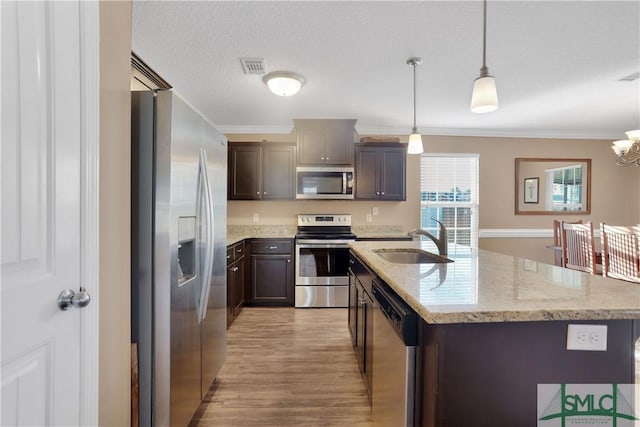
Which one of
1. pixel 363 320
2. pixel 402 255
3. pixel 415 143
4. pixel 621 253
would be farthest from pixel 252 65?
pixel 621 253

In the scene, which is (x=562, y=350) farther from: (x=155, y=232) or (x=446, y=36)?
(x=446, y=36)

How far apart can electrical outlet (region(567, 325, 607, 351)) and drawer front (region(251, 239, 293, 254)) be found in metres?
3.13

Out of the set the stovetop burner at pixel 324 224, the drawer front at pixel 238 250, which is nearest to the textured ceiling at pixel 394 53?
the stovetop burner at pixel 324 224

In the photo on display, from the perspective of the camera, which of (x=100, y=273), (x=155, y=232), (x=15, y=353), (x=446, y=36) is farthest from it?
(x=446, y=36)

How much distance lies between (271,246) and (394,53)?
8.41 feet

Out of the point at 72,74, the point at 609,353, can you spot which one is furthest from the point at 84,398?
the point at 609,353

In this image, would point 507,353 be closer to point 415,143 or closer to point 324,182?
point 415,143

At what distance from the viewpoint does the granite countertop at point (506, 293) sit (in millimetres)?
906

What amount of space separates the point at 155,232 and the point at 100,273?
0.30m

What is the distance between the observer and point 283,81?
9.02 feet

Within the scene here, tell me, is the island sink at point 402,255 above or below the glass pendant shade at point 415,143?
below

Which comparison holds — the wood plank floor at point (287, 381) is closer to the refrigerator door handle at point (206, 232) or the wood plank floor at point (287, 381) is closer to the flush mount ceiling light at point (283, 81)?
the refrigerator door handle at point (206, 232)

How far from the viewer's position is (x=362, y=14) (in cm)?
194

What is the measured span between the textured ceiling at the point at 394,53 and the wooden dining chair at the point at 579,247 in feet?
4.87
